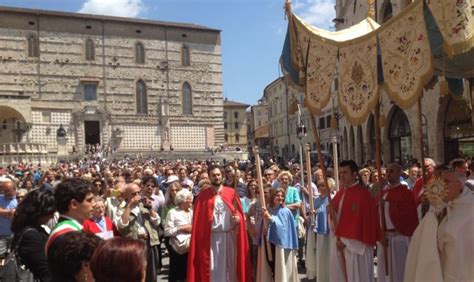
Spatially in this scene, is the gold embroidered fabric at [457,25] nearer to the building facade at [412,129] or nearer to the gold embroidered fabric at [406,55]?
the gold embroidered fabric at [406,55]

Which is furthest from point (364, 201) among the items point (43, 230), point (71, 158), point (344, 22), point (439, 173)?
point (71, 158)

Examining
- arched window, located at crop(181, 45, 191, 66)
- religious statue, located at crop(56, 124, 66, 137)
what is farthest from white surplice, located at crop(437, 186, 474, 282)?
arched window, located at crop(181, 45, 191, 66)

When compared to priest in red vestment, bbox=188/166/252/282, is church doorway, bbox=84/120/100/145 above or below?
above

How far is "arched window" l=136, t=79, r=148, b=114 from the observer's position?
2137 inches

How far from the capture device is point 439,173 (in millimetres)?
4977

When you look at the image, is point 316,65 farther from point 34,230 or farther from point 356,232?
point 34,230

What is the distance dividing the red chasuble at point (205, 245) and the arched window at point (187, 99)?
166 ft

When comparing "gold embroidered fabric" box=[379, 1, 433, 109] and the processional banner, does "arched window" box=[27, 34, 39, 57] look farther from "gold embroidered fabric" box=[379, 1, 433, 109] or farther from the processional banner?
"gold embroidered fabric" box=[379, 1, 433, 109]

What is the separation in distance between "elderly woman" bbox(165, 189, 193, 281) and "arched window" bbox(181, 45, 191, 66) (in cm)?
5081

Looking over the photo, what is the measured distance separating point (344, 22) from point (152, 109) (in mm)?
30125

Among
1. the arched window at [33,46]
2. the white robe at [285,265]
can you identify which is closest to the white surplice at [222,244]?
the white robe at [285,265]

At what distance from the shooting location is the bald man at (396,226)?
6.27 metres

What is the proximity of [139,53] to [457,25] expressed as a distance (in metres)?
52.4

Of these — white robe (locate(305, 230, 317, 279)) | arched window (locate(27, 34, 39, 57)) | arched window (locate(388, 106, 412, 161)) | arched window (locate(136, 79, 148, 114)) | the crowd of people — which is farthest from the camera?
arched window (locate(136, 79, 148, 114))
